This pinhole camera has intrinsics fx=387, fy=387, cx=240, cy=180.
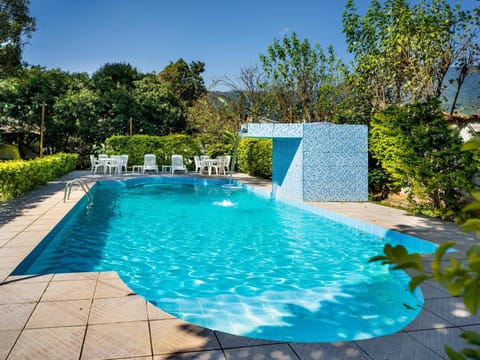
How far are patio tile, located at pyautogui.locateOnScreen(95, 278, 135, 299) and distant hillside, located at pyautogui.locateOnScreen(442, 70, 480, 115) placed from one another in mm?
9804

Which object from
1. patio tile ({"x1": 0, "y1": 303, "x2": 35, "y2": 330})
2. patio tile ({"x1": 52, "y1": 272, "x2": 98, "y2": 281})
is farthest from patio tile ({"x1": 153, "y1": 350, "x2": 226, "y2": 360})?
patio tile ({"x1": 52, "y1": 272, "x2": 98, "y2": 281})

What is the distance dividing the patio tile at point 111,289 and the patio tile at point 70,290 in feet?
0.23

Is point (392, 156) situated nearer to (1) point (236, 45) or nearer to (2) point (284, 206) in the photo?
(2) point (284, 206)

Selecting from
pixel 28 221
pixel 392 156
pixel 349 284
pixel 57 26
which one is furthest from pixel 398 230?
pixel 57 26

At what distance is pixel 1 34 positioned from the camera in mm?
17016

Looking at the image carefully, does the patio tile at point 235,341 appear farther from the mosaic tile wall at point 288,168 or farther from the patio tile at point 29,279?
the mosaic tile wall at point 288,168

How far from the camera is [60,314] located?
3.39 metres

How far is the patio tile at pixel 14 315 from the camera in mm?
3158

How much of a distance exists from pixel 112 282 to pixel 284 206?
753 cm

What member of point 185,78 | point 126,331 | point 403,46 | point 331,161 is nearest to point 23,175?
point 331,161

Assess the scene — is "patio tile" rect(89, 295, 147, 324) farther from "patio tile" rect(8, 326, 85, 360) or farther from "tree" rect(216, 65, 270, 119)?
"tree" rect(216, 65, 270, 119)

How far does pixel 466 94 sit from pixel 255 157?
363 inches

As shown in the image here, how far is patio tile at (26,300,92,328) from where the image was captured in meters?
3.21

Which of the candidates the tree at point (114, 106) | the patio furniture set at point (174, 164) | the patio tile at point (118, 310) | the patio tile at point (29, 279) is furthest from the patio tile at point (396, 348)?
the tree at point (114, 106)
